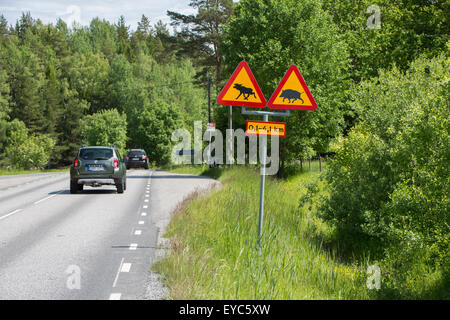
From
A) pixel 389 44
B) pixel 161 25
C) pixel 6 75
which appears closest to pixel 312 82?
pixel 389 44

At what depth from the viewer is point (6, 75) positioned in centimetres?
8600

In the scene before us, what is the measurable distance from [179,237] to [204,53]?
41.0 metres

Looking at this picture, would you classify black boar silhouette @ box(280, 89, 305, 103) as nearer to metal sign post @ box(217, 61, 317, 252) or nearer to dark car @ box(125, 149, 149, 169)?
metal sign post @ box(217, 61, 317, 252)

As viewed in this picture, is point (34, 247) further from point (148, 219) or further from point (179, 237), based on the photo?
point (148, 219)

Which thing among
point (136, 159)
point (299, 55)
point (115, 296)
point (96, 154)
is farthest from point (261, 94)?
point (136, 159)

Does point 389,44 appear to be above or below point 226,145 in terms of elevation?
above

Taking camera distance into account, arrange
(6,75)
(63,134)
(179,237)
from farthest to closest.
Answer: (63,134), (6,75), (179,237)

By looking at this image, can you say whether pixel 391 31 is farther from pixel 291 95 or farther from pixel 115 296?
pixel 115 296

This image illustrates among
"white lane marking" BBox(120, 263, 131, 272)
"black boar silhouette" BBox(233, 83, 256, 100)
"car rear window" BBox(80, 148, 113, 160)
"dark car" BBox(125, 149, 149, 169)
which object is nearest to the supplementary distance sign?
"black boar silhouette" BBox(233, 83, 256, 100)

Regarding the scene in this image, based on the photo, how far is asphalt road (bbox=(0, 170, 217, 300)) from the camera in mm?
6258

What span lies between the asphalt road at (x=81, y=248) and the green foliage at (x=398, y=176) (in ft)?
14.6

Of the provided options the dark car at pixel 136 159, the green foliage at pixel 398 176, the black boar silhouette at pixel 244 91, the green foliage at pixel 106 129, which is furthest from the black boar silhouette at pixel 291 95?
the green foliage at pixel 106 129

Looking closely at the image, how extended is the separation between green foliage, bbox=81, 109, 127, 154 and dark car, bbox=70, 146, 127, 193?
77.2 meters

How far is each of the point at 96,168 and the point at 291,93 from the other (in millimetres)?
12985
